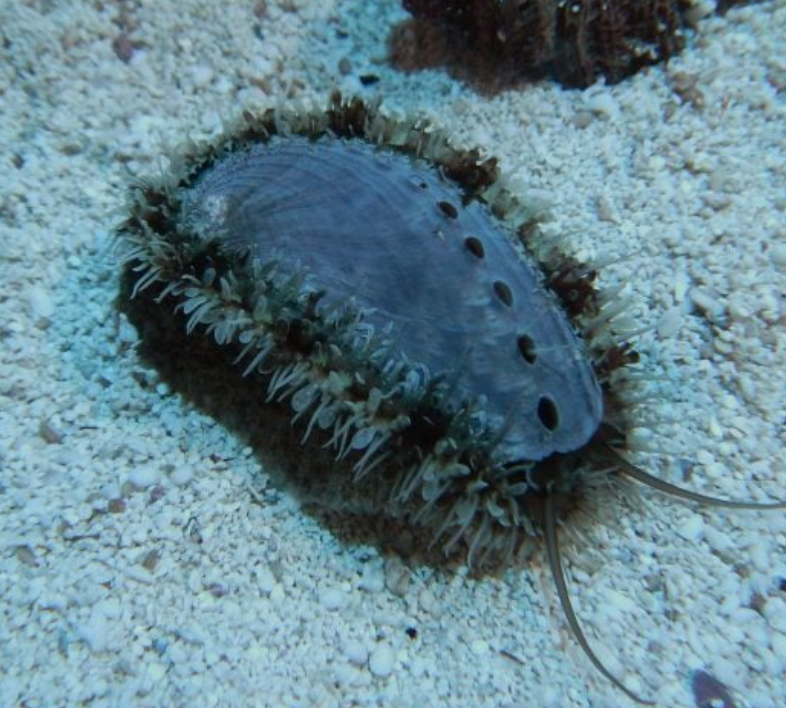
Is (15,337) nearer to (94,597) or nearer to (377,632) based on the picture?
(94,597)

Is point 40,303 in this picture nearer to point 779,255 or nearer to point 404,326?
point 404,326

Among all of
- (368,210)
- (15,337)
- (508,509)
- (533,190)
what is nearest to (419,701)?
(508,509)

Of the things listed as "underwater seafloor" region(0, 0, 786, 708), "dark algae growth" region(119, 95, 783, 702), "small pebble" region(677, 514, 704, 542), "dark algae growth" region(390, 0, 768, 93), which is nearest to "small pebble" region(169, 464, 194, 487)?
"underwater seafloor" region(0, 0, 786, 708)

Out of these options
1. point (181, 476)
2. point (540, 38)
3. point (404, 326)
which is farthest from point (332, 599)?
point (540, 38)

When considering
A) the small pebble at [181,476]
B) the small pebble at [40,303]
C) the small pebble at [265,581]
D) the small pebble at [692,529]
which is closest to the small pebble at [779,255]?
the small pebble at [692,529]

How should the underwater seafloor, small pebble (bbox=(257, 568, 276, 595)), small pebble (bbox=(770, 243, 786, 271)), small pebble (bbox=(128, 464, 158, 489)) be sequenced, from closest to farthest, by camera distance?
the underwater seafloor
small pebble (bbox=(257, 568, 276, 595))
small pebble (bbox=(128, 464, 158, 489))
small pebble (bbox=(770, 243, 786, 271))

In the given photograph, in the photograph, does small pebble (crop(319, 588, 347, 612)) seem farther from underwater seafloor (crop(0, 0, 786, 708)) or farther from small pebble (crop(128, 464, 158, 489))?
small pebble (crop(128, 464, 158, 489))
